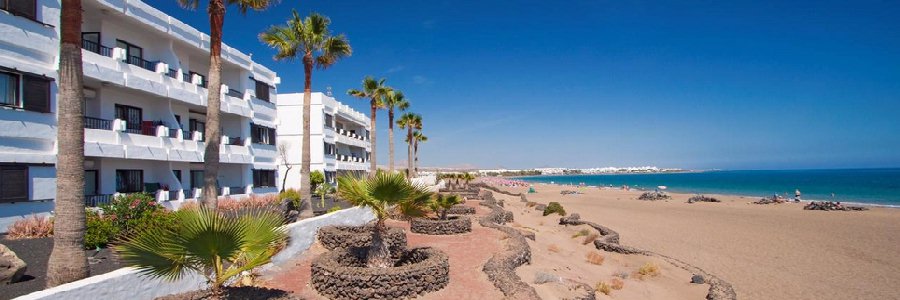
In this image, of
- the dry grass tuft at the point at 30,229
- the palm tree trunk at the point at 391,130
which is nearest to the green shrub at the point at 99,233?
the dry grass tuft at the point at 30,229

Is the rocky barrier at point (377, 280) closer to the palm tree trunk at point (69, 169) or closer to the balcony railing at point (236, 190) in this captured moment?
the palm tree trunk at point (69, 169)

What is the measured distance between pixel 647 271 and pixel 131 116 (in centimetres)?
2293

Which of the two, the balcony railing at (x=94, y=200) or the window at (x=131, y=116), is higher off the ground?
the window at (x=131, y=116)

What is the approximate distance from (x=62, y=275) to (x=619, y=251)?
711 inches

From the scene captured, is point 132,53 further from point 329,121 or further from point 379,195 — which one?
point 329,121

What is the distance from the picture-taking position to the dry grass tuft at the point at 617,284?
1419 centimetres

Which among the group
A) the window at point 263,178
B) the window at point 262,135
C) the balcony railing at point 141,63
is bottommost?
the window at point 263,178

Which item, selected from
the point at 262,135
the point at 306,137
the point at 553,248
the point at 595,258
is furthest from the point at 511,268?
the point at 262,135

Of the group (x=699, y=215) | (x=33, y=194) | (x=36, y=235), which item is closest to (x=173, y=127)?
(x=33, y=194)

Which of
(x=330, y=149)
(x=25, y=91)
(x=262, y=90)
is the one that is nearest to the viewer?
(x=25, y=91)

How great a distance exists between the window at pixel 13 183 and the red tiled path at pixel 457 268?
9.36m

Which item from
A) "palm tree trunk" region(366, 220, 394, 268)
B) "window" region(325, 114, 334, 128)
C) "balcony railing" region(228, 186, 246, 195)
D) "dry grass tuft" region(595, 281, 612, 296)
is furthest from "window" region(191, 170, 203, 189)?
"dry grass tuft" region(595, 281, 612, 296)

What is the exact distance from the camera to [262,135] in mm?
33000

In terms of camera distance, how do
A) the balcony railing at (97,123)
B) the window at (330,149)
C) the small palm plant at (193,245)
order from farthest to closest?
the window at (330,149), the balcony railing at (97,123), the small palm plant at (193,245)
